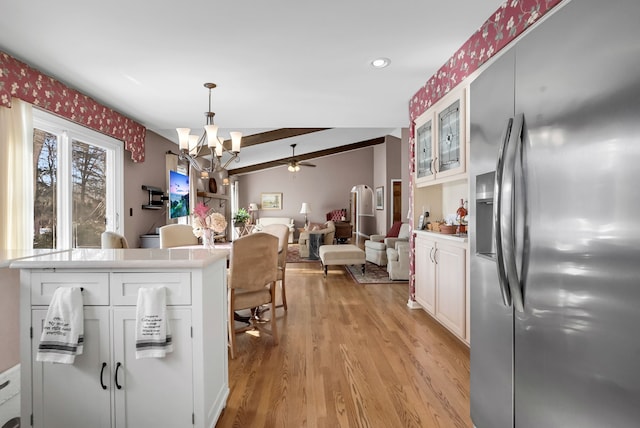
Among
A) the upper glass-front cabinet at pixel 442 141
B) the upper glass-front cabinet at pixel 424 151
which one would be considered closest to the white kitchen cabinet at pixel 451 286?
the upper glass-front cabinet at pixel 442 141

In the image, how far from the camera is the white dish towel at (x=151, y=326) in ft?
4.65

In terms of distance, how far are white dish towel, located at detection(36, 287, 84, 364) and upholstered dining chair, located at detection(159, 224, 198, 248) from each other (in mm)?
2186

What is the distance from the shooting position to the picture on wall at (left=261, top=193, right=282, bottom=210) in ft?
36.3

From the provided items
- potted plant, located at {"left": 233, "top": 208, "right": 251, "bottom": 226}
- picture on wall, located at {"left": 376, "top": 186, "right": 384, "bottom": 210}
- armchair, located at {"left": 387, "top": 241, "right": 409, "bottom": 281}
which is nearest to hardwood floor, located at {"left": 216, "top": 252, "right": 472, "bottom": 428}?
armchair, located at {"left": 387, "top": 241, "right": 409, "bottom": 281}

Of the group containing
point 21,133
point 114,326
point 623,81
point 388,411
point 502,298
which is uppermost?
point 21,133

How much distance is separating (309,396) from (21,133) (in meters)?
3.12

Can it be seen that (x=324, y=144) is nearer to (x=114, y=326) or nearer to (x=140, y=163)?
(x=140, y=163)

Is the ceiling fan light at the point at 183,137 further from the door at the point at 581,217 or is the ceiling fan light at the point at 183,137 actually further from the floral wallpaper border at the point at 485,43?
the door at the point at 581,217

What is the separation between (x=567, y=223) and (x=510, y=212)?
7.6 inches

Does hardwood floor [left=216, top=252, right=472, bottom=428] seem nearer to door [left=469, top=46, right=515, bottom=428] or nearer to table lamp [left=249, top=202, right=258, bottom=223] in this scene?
door [left=469, top=46, right=515, bottom=428]

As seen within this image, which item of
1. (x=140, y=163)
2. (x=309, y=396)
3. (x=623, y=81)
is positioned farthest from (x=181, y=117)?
(x=623, y=81)

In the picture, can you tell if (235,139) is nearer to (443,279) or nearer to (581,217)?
(443,279)

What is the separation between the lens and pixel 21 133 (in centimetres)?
272

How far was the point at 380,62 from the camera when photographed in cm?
283
